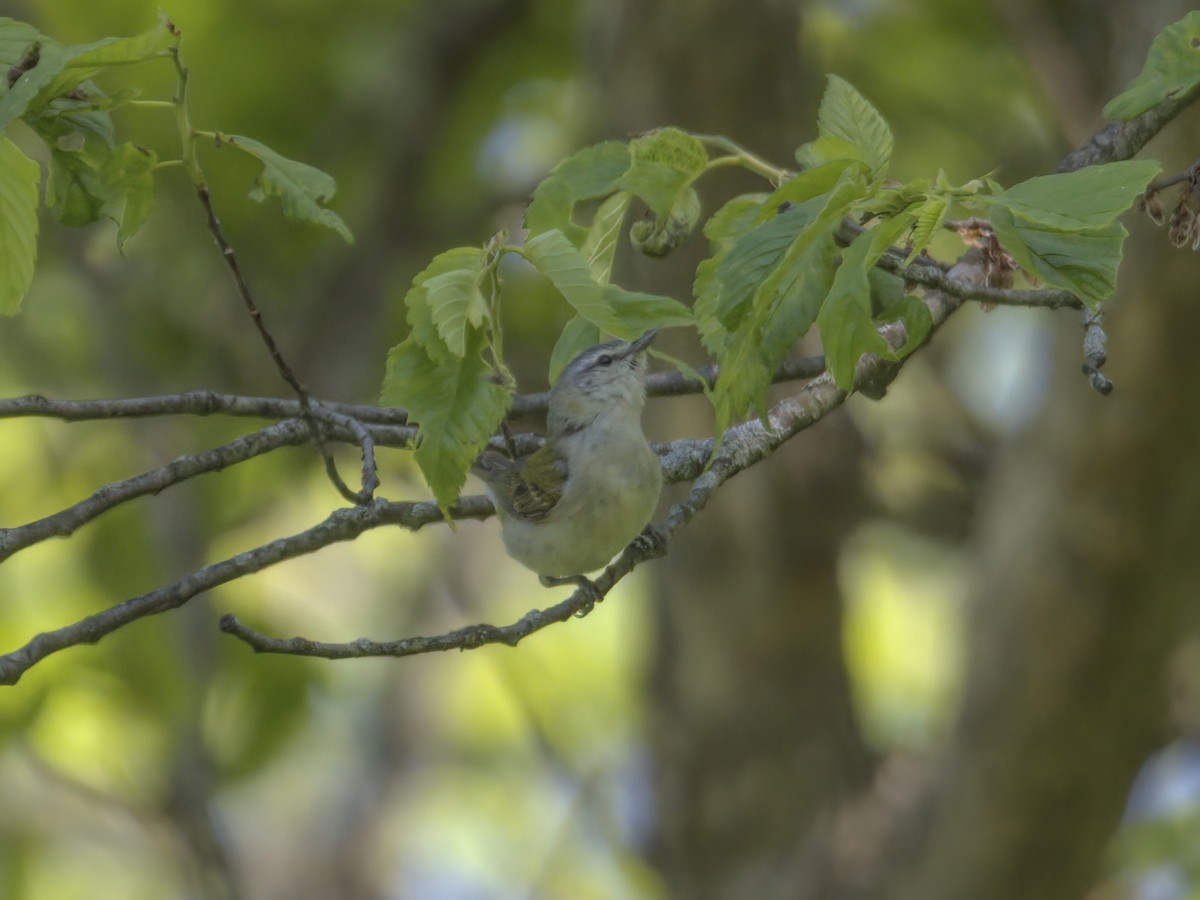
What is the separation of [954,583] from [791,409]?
28.9 feet

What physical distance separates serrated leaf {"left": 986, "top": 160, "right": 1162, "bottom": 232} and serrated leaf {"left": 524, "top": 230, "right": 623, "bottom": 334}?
670mm

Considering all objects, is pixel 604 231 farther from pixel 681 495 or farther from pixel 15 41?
pixel 681 495

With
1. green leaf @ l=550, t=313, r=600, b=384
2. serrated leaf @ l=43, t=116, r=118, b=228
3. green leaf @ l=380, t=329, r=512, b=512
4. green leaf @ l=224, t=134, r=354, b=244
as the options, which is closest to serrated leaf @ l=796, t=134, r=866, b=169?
green leaf @ l=550, t=313, r=600, b=384

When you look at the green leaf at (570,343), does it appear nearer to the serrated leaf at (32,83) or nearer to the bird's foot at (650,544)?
the bird's foot at (650,544)

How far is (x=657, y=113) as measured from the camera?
299 inches

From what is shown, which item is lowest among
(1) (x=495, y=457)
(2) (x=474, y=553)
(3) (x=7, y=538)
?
(3) (x=7, y=538)

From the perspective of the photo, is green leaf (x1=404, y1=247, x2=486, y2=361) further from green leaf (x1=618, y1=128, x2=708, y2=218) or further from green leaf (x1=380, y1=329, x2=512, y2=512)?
green leaf (x1=618, y1=128, x2=708, y2=218)

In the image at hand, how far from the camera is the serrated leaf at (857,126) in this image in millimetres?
2553

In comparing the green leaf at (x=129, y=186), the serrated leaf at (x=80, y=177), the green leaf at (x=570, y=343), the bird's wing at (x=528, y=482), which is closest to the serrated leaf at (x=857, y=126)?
the green leaf at (x=570, y=343)

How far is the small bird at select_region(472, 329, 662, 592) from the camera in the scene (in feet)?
13.6

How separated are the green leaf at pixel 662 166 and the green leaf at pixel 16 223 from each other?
1149mm

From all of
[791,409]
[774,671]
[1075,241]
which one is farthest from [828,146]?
[774,671]

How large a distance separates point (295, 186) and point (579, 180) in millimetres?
607

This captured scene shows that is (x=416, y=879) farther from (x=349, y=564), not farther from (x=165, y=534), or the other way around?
(x=165, y=534)
